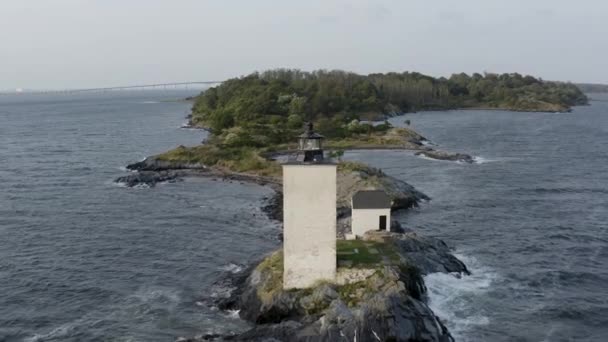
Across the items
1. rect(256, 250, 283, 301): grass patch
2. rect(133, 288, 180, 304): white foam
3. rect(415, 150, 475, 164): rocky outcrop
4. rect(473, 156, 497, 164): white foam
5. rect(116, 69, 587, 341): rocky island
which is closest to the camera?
rect(116, 69, 587, 341): rocky island

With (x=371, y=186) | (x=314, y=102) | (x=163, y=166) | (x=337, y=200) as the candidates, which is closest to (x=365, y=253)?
(x=337, y=200)

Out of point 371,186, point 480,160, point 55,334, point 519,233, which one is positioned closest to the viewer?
point 55,334

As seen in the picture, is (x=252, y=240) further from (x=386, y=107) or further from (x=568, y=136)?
(x=386, y=107)

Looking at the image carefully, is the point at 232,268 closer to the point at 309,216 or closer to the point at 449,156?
the point at 309,216

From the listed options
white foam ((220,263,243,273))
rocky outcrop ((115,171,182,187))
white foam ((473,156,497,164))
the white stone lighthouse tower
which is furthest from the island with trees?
the white stone lighthouse tower

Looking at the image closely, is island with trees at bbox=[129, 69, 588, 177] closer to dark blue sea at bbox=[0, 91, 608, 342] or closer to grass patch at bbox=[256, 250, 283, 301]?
dark blue sea at bbox=[0, 91, 608, 342]
